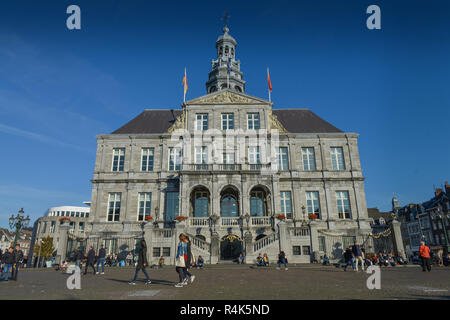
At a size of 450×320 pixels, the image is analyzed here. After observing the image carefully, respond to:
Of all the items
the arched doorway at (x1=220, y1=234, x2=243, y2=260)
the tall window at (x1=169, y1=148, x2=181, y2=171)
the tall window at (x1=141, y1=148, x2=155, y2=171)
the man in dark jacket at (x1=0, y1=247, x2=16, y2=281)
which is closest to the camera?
the man in dark jacket at (x1=0, y1=247, x2=16, y2=281)

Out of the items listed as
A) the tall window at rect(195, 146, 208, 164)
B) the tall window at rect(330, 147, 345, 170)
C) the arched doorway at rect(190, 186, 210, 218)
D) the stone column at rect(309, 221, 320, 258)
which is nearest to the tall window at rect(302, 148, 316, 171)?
the tall window at rect(330, 147, 345, 170)

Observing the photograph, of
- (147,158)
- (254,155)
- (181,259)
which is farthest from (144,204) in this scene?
(181,259)

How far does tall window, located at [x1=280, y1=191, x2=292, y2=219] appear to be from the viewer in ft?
101

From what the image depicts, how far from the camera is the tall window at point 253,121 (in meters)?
33.2

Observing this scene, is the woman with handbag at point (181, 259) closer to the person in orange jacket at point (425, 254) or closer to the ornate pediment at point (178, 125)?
the person in orange jacket at point (425, 254)

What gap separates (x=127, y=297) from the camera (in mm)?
6926

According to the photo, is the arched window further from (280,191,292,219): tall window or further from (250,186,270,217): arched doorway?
(280,191,292,219): tall window

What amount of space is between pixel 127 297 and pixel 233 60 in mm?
44025

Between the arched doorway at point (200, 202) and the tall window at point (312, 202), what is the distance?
11443 millimetres

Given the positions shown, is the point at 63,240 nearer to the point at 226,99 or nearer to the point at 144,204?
the point at 144,204

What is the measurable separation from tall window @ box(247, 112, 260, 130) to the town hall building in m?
0.12

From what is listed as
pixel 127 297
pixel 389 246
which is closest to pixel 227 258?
pixel 389 246

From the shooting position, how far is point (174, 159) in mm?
32469
